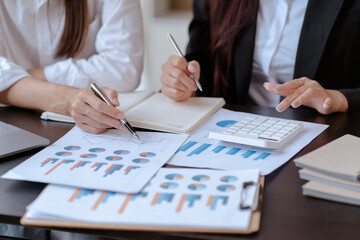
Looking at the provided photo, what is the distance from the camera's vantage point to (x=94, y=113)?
1.01 metres

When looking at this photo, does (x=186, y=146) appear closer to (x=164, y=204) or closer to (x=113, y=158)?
(x=113, y=158)

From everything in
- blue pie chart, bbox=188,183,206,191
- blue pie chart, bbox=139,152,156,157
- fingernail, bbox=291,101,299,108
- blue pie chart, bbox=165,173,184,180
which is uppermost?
fingernail, bbox=291,101,299,108

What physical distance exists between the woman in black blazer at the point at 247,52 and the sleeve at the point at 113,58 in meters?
0.17

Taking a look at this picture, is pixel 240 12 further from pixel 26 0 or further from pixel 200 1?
pixel 26 0

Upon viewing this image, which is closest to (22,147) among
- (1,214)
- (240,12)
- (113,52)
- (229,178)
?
(1,214)

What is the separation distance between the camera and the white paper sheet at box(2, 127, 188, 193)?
76cm

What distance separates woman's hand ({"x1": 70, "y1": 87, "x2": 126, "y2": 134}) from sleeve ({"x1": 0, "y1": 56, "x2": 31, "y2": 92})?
0.28m

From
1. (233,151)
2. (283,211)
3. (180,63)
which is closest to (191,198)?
(283,211)

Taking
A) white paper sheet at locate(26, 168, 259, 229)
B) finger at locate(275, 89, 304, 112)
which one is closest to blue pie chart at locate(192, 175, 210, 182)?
white paper sheet at locate(26, 168, 259, 229)

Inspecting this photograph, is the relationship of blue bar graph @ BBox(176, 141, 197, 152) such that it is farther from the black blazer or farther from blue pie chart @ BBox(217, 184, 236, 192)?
the black blazer

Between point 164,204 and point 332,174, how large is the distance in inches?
10.8

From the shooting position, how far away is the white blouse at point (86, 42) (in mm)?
1362

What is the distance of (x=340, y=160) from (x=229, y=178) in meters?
0.19

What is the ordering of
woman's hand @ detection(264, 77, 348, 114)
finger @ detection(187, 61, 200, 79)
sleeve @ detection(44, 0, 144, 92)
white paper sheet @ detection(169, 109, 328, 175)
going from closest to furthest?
white paper sheet @ detection(169, 109, 328, 175) → woman's hand @ detection(264, 77, 348, 114) → finger @ detection(187, 61, 200, 79) → sleeve @ detection(44, 0, 144, 92)
